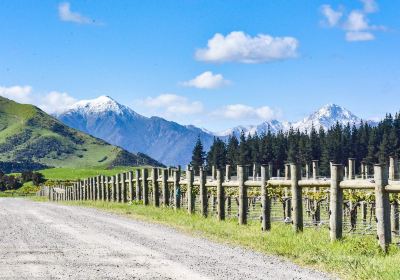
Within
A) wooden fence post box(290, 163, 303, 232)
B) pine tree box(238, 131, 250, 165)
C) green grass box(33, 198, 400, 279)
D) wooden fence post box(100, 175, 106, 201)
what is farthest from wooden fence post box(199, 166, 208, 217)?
pine tree box(238, 131, 250, 165)

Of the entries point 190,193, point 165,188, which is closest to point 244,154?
point 165,188

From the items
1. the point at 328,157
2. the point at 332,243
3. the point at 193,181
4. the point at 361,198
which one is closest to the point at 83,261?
the point at 332,243

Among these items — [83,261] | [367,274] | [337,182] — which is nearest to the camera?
[367,274]

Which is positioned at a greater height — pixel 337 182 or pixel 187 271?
pixel 337 182

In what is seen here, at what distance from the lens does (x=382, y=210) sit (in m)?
13.0

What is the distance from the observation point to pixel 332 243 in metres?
13.8

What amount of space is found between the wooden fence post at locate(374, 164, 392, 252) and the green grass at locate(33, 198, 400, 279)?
0.68 feet

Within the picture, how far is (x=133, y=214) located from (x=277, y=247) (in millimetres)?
12922

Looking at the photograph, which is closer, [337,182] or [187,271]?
[187,271]

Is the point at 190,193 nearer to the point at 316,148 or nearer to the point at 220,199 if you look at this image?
the point at 220,199

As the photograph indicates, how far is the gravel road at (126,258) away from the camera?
968cm

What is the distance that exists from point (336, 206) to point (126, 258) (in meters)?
5.55

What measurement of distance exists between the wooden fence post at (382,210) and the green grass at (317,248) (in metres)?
0.21

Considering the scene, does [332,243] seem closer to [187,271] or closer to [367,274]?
[367,274]
